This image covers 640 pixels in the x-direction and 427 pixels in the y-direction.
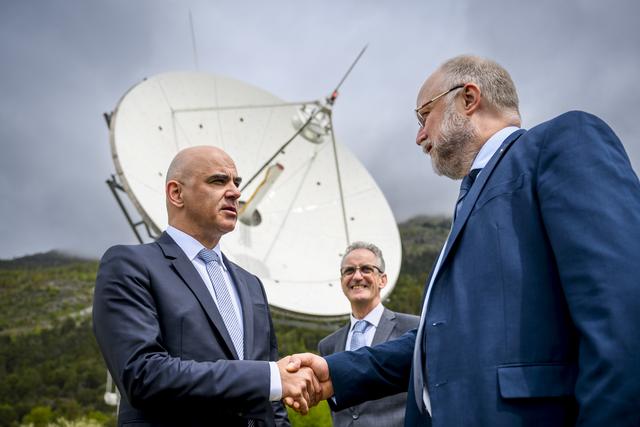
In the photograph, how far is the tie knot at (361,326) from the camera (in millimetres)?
6730

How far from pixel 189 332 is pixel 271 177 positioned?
1130 cm

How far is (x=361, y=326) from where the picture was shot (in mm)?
6758

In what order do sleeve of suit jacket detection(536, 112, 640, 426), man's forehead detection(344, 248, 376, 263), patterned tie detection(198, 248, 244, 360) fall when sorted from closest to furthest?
sleeve of suit jacket detection(536, 112, 640, 426) < patterned tie detection(198, 248, 244, 360) < man's forehead detection(344, 248, 376, 263)

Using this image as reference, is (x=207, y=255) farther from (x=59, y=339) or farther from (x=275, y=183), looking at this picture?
(x=59, y=339)

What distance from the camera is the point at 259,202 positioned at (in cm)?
1461

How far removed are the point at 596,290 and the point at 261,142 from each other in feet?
46.4

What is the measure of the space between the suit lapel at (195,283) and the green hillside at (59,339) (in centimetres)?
918

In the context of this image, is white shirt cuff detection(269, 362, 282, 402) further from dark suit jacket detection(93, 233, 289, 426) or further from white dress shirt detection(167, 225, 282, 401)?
white dress shirt detection(167, 225, 282, 401)

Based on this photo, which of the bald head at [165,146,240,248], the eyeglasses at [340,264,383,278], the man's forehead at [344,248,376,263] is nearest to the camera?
the bald head at [165,146,240,248]

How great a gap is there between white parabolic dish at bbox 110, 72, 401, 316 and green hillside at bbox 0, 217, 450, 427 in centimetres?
147

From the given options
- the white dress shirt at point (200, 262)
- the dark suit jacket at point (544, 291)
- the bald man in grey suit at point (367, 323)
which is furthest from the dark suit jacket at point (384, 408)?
the dark suit jacket at point (544, 291)

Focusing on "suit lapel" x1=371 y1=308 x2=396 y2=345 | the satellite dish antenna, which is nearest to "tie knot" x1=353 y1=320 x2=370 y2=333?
"suit lapel" x1=371 y1=308 x2=396 y2=345

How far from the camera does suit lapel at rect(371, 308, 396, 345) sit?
638 centimetres

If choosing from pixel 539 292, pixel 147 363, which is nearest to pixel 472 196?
pixel 539 292
